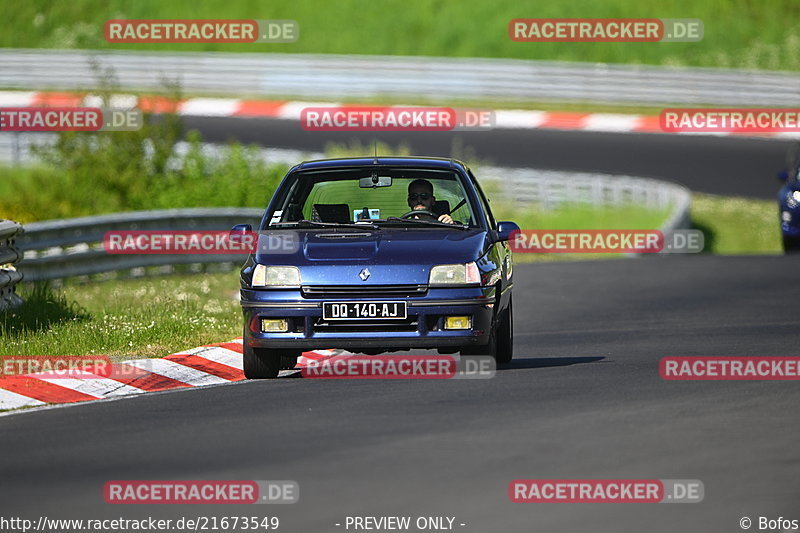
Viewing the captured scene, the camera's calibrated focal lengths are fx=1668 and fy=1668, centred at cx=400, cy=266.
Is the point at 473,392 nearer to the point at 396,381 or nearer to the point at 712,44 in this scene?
the point at 396,381

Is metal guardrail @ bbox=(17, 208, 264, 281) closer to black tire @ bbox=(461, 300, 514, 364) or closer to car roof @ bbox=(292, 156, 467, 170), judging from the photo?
car roof @ bbox=(292, 156, 467, 170)

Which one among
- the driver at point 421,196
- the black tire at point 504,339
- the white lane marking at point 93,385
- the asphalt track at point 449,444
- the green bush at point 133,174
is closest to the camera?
the asphalt track at point 449,444

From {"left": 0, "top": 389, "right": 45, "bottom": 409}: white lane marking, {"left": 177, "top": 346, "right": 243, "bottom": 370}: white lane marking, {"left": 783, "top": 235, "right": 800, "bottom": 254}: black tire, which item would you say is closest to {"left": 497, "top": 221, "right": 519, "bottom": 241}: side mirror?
{"left": 177, "top": 346, "right": 243, "bottom": 370}: white lane marking

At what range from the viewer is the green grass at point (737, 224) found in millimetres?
28625

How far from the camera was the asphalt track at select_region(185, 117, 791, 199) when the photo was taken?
33.4m

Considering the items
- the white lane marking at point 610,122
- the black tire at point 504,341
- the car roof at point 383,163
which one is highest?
the white lane marking at point 610,122

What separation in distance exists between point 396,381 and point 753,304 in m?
7.17

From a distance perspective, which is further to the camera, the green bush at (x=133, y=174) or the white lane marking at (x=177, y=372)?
the green bush at (x=133, y=174)

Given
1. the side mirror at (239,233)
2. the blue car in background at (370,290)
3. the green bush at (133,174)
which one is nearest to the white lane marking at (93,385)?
the blue car in background at (370,290)

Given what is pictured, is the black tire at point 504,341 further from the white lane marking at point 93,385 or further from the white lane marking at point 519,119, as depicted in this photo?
the white lane marking at point 519,119

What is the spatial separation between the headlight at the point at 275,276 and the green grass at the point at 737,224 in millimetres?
18334

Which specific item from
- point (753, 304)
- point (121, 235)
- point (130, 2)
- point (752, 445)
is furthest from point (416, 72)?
point (752, 445)

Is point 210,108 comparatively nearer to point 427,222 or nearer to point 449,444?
point 427,222

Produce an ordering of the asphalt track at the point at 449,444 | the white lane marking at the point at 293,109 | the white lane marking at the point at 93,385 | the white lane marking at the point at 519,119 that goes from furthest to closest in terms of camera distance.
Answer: the white lane marking at the point at 293,109 < the white lane marking at the point at 519,119 < the white lane marking at the point at 93,385 < the asphalt track at the point at 449,444
